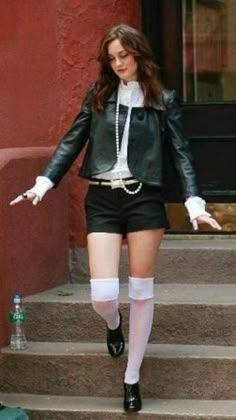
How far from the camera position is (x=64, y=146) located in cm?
547

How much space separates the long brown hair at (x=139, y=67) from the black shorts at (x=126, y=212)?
1.47 feet

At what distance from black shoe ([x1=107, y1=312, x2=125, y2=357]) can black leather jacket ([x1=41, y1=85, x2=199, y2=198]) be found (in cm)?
89

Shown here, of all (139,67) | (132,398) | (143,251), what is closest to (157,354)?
(132,398)

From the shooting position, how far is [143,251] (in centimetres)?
529

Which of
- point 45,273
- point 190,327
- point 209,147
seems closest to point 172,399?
point 190,327

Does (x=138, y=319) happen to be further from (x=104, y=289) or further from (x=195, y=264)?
(x=195, y=264)

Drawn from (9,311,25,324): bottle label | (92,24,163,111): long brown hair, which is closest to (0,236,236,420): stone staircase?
(9,311,25,324): bottle label

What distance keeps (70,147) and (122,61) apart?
0.54 meters

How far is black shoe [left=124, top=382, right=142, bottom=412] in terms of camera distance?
548cm

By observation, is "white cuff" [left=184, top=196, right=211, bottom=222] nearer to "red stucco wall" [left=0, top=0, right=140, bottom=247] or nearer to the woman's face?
the woman's face

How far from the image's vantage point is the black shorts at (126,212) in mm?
5320

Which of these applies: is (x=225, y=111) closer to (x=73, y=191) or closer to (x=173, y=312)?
(x=73, y=191)

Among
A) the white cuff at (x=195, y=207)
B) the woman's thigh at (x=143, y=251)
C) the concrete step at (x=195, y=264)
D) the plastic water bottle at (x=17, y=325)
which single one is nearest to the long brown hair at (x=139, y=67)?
the white cuff at (x=195, y=207)

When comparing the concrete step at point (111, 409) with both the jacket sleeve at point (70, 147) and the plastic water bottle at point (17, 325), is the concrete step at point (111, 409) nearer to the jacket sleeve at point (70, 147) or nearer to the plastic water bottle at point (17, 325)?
the plastic water bottle at point (17, 325)
